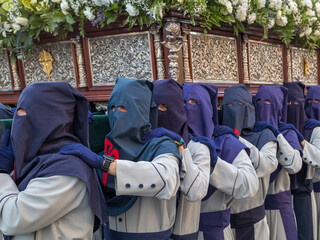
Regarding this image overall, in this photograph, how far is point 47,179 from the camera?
194cm

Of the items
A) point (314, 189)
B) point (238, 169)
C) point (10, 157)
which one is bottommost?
point (314, 189)

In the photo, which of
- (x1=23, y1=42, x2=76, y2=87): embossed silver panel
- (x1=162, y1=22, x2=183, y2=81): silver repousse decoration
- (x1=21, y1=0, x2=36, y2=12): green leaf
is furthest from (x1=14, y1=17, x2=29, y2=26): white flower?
(x1=162, y1=22, x2=183, y2=81): silver repousse decoration

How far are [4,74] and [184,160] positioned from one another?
10.1 feet

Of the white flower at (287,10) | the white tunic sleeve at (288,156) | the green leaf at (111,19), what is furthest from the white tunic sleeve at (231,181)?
the white flower at (287,10)

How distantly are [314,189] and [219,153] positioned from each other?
7.75 ft

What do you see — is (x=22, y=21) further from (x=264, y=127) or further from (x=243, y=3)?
(x=264, y=127)

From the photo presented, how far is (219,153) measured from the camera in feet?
10.5

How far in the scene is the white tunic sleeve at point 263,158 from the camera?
337cm

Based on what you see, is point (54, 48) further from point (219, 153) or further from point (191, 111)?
point (219, 153)

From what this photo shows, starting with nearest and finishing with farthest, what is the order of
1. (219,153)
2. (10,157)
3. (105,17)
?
(10,157) → (219,153) → (105,17)

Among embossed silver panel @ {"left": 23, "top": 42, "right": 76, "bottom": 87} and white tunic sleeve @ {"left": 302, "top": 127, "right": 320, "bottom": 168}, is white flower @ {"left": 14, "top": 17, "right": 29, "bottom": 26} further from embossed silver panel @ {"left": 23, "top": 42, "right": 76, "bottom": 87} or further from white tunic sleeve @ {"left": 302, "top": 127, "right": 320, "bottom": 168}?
white tunic sleeve @ {"left": 302, "top": 127, "right": 320, "bottom": 168}

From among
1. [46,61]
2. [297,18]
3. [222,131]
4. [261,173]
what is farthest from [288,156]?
[46,61]

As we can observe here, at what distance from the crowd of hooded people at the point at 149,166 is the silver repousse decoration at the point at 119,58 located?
2.26 feet

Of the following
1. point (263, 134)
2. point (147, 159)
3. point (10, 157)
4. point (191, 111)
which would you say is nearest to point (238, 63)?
point (263, 134)
